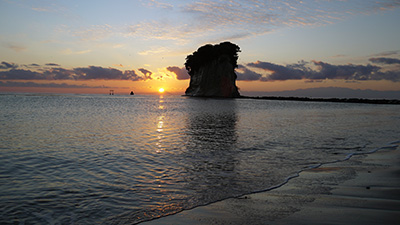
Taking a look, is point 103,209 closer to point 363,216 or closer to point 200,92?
point 363,216

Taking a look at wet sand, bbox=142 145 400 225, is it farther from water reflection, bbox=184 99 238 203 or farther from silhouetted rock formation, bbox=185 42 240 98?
silhouetted rock formation, bbox=185 42 240 98

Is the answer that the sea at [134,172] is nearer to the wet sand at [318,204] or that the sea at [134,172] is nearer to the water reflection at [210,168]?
the water reflection at [210,168]

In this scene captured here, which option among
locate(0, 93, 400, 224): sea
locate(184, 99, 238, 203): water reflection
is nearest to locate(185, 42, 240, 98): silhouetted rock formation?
locate(0, 93, 400, 224): sea

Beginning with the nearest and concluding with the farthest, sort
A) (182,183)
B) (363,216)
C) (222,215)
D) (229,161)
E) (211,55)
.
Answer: (363,216), (222,215), (182,183), (229,161), (211,55)

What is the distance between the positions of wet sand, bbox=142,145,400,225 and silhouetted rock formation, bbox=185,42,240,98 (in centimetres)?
12638

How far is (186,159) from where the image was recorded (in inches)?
439

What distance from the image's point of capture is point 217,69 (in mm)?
133000

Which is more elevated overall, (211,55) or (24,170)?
(211,55)

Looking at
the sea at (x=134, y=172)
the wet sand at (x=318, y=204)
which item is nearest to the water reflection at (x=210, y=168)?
the sea at (x=134, y=172)

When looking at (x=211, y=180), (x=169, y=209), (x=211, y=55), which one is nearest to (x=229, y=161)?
(x=211, y=180)

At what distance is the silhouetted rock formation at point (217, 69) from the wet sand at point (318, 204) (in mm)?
126376

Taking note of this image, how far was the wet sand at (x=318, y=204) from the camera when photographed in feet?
16.3

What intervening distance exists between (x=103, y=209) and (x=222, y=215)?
2.54 m

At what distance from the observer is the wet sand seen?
495 centimetres
